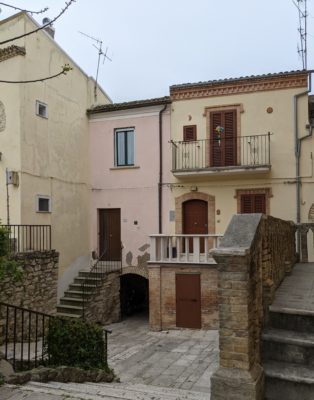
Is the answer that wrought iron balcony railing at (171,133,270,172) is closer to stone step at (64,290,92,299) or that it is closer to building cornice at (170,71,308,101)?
building cornice at (170,71,308,101)

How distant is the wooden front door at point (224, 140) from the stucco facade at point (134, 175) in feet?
5.91

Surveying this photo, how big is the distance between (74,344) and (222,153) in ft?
32.7

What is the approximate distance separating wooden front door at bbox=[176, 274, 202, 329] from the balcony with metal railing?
4.01 metres

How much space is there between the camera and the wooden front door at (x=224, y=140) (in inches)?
577

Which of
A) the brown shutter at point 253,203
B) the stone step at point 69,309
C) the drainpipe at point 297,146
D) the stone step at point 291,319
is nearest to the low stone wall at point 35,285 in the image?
the stone step at point 69,309

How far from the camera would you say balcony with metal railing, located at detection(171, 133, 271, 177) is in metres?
14.2

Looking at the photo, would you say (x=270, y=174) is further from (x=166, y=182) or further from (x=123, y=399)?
(x=123, y=399)

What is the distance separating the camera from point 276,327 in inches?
193

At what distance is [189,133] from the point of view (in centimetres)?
1533

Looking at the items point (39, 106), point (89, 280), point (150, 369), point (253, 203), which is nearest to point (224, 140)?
point (253, 203)

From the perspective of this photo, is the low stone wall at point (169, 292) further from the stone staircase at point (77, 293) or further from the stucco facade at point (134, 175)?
the stone staircase at point (77, 293)

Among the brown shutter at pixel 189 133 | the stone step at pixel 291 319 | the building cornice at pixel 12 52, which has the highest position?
the building cornice at pixel 12 52

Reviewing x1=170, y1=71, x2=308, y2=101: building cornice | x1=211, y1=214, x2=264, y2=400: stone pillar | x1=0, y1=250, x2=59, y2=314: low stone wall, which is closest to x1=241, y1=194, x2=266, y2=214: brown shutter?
x1=170, y1=71, x2=308, y2=101: building cornice

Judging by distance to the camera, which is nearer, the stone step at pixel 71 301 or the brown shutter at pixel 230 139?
the stone step at pixel 71 301
